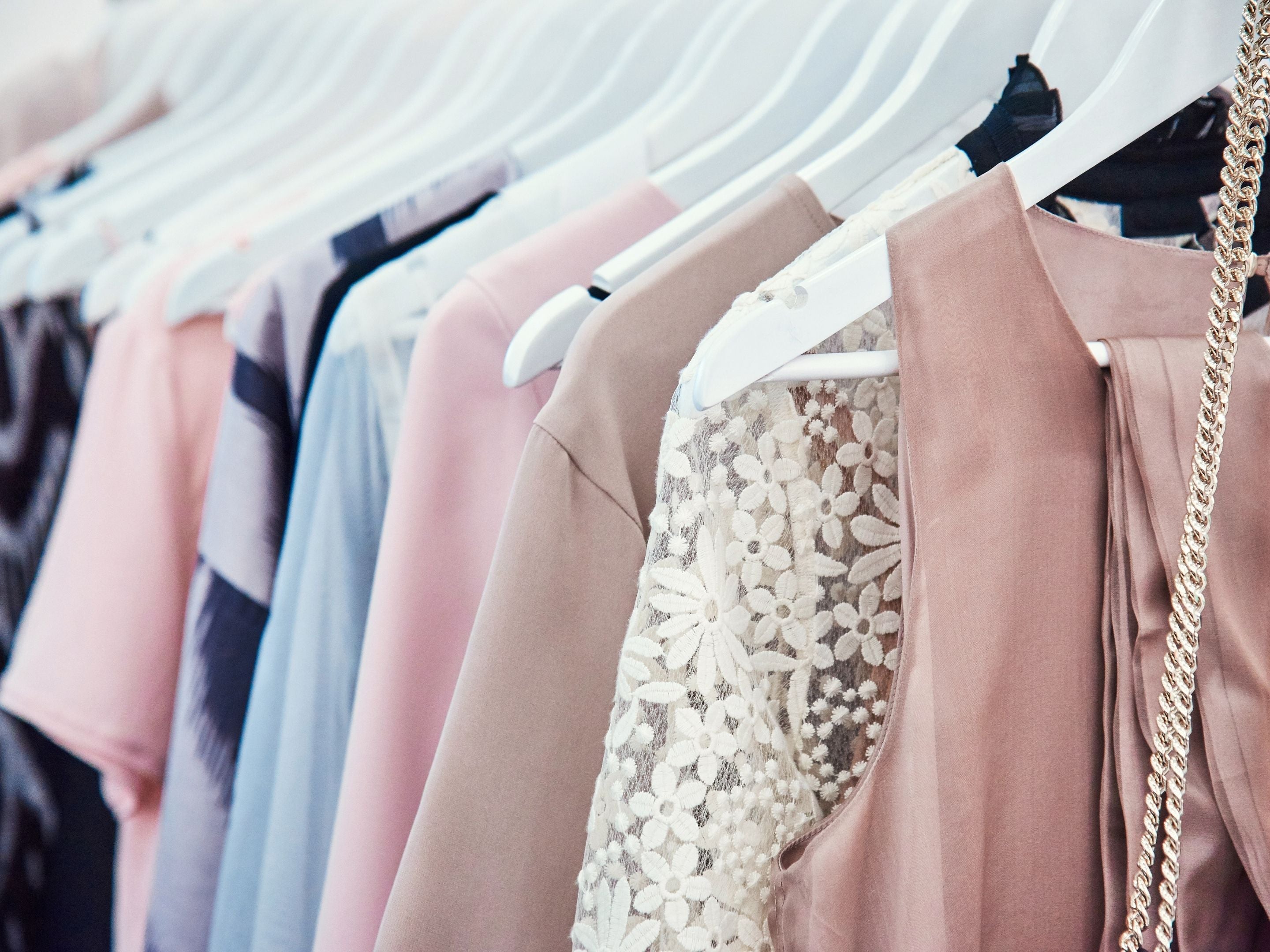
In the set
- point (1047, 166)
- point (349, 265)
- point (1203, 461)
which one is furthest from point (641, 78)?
point (1203, 461)

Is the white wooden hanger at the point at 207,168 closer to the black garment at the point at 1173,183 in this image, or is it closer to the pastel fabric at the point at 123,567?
the pastel fabric at the point at 123,567

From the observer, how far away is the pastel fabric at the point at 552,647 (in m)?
0.38

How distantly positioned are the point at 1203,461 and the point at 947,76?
270 mm

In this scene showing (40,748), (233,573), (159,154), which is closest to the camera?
(233,573)

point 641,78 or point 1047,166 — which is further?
point 641,78

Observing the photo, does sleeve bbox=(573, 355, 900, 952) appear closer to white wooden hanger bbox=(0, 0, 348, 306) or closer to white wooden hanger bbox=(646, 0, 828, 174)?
white wooden hanger bbox=(646, 0, 828, 174)

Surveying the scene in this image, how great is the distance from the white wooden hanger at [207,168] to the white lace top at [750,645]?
0.51 metres

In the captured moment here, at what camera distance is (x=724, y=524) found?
0.38 meters

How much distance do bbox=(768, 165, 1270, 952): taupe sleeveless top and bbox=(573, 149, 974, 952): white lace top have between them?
32 mm

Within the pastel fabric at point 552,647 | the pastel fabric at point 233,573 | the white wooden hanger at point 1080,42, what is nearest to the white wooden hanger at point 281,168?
the pastel fabric at point 233,573

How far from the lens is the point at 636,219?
52 cm

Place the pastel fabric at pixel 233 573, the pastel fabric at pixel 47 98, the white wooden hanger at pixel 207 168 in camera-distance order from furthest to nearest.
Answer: the pastel fabric at pixel 47 98, the white wooden hanger at pixel 207 168, the pastel fabric at pixel 233 573

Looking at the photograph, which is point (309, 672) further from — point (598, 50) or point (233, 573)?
point (598, 50)

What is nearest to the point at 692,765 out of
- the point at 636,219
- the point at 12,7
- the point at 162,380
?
the point at 636,219
